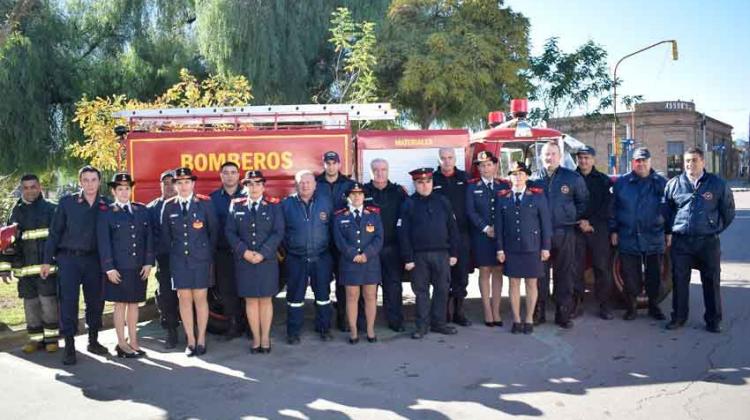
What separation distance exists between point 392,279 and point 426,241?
2.05ft

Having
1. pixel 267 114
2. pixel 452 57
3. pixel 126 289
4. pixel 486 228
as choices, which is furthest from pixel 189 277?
pixel 452 57

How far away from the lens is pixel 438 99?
16719 millimetres

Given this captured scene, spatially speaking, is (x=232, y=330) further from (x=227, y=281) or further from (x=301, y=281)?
(x=301, y=281)

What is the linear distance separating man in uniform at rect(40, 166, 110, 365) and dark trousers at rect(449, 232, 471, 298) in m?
3.78

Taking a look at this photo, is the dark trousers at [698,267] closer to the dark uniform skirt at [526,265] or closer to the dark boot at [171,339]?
the dark uniform skirt at [526,265]

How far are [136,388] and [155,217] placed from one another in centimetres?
188

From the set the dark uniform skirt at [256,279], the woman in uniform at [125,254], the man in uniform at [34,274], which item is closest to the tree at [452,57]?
the dark uniform skirt at [256,279]

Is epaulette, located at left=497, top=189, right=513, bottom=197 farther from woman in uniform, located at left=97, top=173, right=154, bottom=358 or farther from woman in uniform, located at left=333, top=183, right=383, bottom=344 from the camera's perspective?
Result: woman in uniform, located at left=97, top=173, right=154, bottom=358

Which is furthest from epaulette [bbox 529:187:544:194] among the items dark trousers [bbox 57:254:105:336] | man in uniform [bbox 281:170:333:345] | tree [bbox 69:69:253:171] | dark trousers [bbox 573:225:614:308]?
tree [bbox 69:69:253:171]

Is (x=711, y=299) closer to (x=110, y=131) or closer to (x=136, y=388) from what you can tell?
(x=136, y=388)

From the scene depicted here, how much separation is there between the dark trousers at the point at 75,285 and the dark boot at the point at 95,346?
240mm

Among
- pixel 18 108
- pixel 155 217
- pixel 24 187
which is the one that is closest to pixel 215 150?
pixel 155 217

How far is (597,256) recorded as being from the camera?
7641 mm

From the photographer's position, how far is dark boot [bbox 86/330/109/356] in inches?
259
